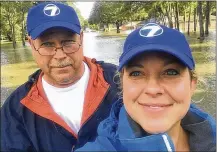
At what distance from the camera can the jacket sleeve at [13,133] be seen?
2232mm

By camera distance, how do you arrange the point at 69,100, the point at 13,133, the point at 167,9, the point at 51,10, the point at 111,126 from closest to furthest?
the point at 111,126 < the point at 13,133 < the point at 69,100 < the point at 51,10 < the point at 167,9

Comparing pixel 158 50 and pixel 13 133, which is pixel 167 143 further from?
pixel 13 133

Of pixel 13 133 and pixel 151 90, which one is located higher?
pixel 151 90

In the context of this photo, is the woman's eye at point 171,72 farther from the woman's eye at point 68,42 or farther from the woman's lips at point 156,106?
the woman's eye at point 68,42

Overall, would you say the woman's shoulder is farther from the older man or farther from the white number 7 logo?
the white number 7 logo

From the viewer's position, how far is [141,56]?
1.41 meters

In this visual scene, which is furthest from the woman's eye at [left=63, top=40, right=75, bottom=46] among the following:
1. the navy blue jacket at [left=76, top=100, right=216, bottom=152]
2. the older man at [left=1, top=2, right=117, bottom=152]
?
the navy blue jacket at [left=76, top=100, right=216, bottom=152]

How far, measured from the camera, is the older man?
7.45 feet

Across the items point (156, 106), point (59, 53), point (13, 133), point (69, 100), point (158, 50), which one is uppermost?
point (158, 50)

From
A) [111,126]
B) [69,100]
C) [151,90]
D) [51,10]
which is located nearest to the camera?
[151,90]

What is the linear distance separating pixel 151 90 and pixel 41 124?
1172 mm

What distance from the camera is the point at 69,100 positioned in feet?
7.87

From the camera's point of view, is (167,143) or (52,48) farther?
(52,48)

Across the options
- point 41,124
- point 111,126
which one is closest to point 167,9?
point 41,124
